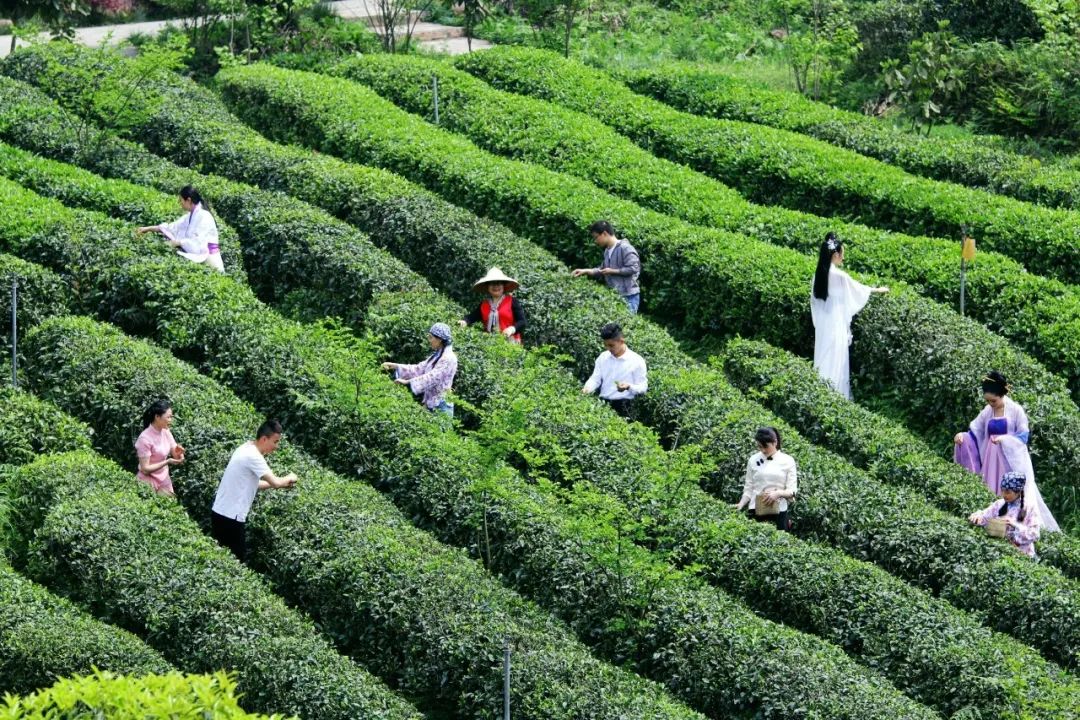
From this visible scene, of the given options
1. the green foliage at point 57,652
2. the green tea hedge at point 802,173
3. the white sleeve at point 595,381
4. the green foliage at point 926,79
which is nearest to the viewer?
the green foliage at point 57,652

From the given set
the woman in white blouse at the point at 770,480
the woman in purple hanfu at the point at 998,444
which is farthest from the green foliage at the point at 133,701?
the woman in purple hanfu at the point at 998,444

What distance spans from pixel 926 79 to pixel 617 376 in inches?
406

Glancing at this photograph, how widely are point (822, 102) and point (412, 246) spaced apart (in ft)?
29.1

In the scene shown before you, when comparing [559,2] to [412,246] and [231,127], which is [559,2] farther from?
[412,246]

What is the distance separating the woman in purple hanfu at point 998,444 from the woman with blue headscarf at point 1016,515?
31cm

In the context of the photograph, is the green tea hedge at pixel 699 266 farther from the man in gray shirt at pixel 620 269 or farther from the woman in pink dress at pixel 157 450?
the woman in pink dress at pixel 157 450

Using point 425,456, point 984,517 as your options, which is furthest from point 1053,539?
point 425,456

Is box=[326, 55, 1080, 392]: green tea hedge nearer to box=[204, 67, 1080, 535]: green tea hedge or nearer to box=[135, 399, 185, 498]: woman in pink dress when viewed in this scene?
box=[204, 67, 1080, 535]: green tea hedge

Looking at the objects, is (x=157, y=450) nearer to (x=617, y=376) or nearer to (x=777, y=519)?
(x=617, y=376)

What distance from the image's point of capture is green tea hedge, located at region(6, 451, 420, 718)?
48.8 feet

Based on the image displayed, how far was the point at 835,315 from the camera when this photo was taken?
20812 millimetres

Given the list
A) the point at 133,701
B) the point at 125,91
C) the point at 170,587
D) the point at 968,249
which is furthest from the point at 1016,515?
the point at 125,91

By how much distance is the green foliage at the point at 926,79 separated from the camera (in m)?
27.9

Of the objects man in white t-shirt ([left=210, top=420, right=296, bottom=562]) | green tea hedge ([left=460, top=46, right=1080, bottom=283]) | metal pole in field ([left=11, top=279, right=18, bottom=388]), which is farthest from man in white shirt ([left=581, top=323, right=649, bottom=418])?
green tea hedge ([left=460, top=46, right=1080, bottom=283])
